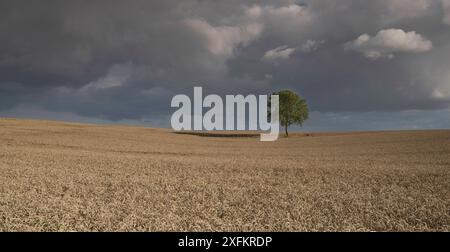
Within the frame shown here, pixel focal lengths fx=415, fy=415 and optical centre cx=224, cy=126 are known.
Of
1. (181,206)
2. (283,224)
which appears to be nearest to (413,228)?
(283,224)

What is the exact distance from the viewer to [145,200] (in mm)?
14961

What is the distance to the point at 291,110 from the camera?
98.1 metres

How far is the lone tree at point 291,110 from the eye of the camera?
98062mm

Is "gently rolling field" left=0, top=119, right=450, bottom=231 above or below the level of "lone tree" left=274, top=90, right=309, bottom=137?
below

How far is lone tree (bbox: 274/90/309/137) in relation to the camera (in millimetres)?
98062

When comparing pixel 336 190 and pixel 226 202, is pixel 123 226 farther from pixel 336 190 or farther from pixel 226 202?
pixel 336 190

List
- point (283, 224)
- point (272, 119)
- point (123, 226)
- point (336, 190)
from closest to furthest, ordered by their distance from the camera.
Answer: point (123, 226), point (283, 224), point (336, 190), point (272, 119)

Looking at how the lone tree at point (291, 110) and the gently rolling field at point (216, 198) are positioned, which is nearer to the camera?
the gently rolling field at point (216, 198)

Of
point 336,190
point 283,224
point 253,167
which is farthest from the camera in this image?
point 253,167

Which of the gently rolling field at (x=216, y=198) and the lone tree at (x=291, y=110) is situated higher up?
the lone tree at (x=291, y=110)

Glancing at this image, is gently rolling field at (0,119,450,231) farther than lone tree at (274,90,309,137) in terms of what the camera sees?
No
